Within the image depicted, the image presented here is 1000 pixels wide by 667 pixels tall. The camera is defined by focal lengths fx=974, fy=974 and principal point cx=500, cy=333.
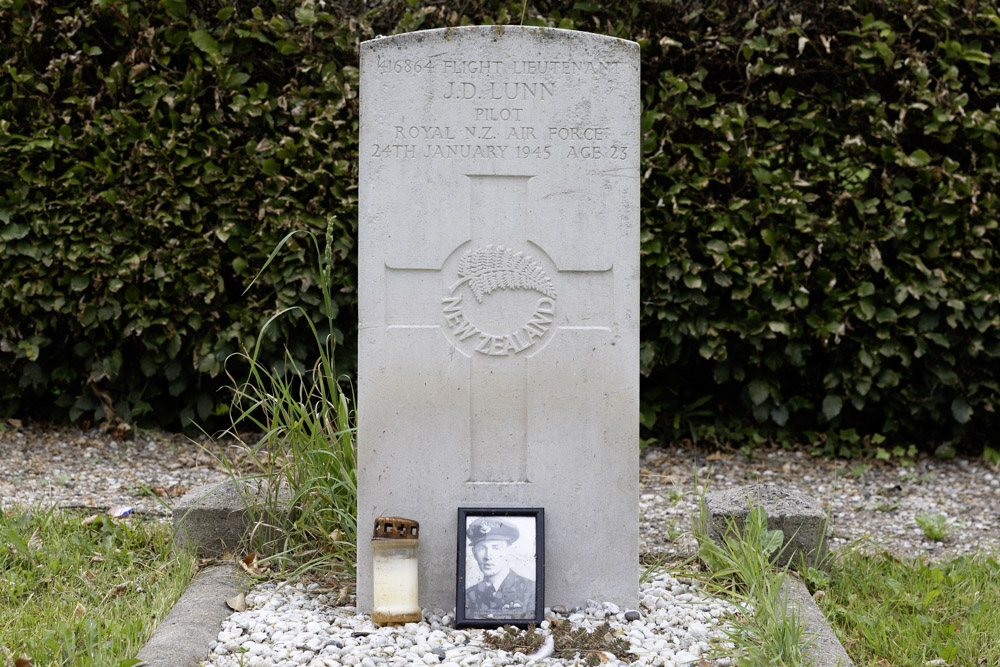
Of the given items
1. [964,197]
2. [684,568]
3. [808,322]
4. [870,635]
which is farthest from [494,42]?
[964,197]

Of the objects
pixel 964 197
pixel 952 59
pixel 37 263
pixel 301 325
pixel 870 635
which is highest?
pixel 952 59

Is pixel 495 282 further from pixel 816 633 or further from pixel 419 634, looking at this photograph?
pixel 816 633

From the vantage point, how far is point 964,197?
429 cm

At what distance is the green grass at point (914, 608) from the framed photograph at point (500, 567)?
2.92ft

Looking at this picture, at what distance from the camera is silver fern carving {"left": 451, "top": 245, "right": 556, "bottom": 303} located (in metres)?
2.82

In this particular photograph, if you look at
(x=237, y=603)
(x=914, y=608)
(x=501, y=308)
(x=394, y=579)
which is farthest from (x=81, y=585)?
(x=914, y=608)

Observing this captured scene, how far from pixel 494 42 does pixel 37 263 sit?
2.64 metres

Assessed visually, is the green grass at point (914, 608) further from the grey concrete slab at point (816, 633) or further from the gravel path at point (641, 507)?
the gravel path at point (641, 507)

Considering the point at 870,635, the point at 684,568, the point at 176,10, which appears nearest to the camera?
the point at 870,635

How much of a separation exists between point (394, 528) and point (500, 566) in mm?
320

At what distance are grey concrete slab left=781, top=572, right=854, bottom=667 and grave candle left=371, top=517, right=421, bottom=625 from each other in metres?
1.01

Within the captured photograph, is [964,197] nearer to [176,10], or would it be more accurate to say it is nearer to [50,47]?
[176,10]

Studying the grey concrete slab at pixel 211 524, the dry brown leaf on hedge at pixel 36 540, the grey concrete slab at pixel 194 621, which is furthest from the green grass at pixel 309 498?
the dry brown leaf on hedge at pixel 36 540

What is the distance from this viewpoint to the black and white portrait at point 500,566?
274 centimetres
